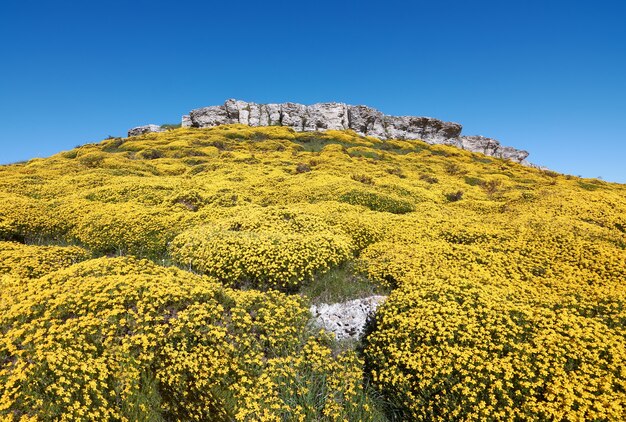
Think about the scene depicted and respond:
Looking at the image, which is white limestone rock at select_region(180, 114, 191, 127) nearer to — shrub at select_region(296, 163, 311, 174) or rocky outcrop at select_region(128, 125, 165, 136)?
→ rocky outcrop at select_region(128, 125, 165, 136)

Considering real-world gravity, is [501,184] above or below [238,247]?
above

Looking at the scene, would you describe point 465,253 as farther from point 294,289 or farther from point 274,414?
point 274,414

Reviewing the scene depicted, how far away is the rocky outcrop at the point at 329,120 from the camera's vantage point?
8481 cm

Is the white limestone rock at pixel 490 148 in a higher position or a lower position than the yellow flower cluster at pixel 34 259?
higher

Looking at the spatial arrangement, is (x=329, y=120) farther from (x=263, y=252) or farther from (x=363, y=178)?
(x=263, y=252)

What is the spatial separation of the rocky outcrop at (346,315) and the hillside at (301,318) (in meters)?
0.39

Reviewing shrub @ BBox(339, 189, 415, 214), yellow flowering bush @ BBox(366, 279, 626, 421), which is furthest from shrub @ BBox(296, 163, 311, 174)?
yellow flowering bush @ BBox(366, 279, 626, 421)

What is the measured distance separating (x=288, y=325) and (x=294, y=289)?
228 centimetres

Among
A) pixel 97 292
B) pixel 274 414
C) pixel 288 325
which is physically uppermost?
pixel 97 292

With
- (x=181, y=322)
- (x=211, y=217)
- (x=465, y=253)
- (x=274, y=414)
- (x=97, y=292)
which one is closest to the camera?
(x=274, y=414)

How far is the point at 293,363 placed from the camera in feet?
26.0

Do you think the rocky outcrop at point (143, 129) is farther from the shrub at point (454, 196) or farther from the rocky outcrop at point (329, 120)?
the shrub at point (454, 196)

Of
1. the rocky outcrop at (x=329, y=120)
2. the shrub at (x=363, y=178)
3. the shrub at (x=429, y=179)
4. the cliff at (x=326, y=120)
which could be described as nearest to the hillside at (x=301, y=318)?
the shrub at (x=363, y=178)

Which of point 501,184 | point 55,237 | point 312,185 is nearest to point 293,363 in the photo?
point 55,237
